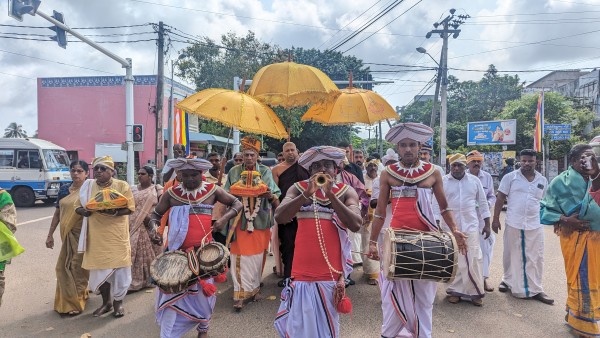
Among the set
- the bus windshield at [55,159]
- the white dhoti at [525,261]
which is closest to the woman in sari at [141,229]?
the white dhoti at [525,261]

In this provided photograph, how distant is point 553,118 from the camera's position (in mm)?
27672

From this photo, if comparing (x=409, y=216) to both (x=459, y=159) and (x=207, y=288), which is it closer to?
(x=207, y=288)

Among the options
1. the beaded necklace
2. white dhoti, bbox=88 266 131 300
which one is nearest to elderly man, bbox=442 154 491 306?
the beaded necklace

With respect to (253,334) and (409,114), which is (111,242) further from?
(409,114)

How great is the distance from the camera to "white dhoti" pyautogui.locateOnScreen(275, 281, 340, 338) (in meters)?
3.16

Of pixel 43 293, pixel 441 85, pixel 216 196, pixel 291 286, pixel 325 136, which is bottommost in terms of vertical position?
pixel 43 293

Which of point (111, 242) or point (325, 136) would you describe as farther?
point (325, 136)

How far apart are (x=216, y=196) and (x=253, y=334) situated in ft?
5.09

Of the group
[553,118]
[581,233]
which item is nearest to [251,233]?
[581,233]

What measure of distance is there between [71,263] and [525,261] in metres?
5.91

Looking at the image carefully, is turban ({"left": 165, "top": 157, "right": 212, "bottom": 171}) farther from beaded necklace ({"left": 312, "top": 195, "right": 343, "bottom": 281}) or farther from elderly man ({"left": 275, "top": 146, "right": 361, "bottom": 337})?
beaded necklace ({"left": 312, "top": 195, "right": 343, "bottom": 281})

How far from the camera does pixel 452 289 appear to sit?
17.9 feet

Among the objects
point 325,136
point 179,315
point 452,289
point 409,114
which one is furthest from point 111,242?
point 409,114

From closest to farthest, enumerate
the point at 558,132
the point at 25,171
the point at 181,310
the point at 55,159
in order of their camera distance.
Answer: the point at 181,310
the point at 25,171
the point at 55,159
the point at 558,132
